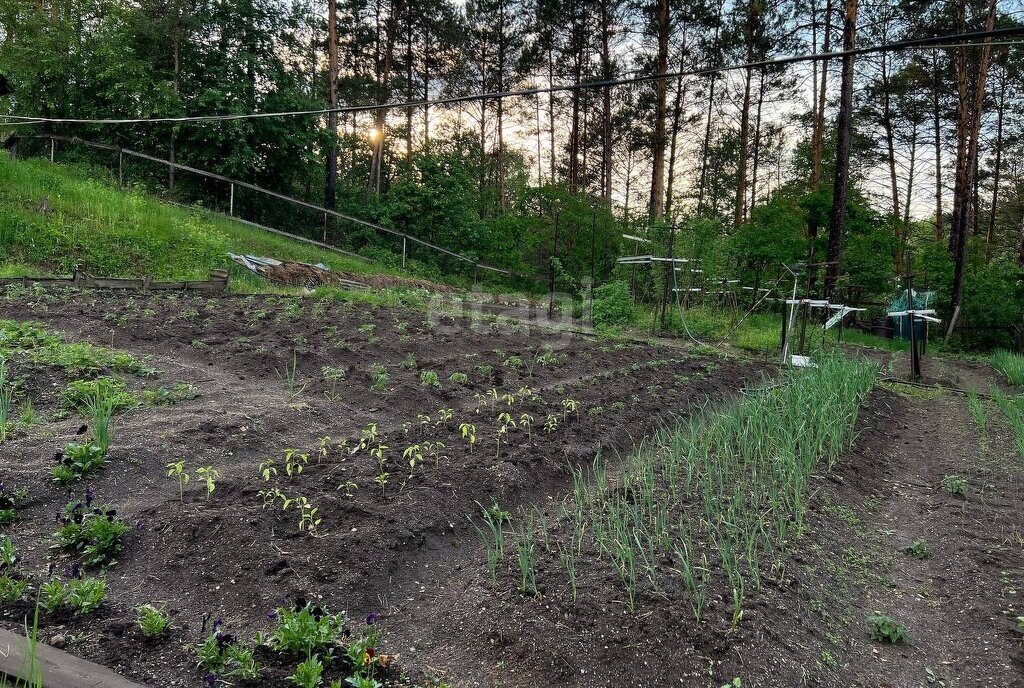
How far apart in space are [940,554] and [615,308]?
28.5 ft

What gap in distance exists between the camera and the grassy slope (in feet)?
30.1

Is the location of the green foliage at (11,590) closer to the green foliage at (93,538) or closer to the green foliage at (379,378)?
the green foliage at (93,538)

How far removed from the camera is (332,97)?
665 inches

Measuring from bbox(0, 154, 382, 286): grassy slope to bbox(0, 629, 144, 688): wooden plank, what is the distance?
776 centimetres

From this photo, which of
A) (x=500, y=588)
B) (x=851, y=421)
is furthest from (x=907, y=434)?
(x=500, y=588)

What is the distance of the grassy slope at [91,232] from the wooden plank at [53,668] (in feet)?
25.5

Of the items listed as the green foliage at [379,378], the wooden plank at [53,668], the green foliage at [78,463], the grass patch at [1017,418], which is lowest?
the wooden plank at [53,668]

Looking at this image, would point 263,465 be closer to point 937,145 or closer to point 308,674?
point 308,674

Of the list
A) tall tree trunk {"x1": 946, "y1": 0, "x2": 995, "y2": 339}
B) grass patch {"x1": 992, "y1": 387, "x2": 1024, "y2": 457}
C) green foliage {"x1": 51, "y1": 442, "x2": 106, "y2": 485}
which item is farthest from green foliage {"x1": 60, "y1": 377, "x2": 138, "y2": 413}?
tall tree trunk {"x1": 946, "y1": 0, "x2": 995, "y2": 339}

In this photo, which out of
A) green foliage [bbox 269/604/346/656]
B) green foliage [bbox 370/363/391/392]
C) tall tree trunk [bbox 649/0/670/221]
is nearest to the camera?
green foliage [bbox 269/604/346/656]

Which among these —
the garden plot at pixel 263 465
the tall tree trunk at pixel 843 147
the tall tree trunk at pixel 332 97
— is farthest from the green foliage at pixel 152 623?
the tall tree trunk at pixel 332 97

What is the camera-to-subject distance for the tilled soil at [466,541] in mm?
2166

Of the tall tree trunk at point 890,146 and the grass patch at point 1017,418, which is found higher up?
the tall tree trunk at point 890,146

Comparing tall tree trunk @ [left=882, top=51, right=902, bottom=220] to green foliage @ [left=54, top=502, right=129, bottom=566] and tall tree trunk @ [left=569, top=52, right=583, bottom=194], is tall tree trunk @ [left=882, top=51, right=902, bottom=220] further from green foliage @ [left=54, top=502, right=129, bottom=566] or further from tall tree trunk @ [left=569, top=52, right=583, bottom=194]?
green foliage @ [left=54, top=502, right=129, bottom=566]
